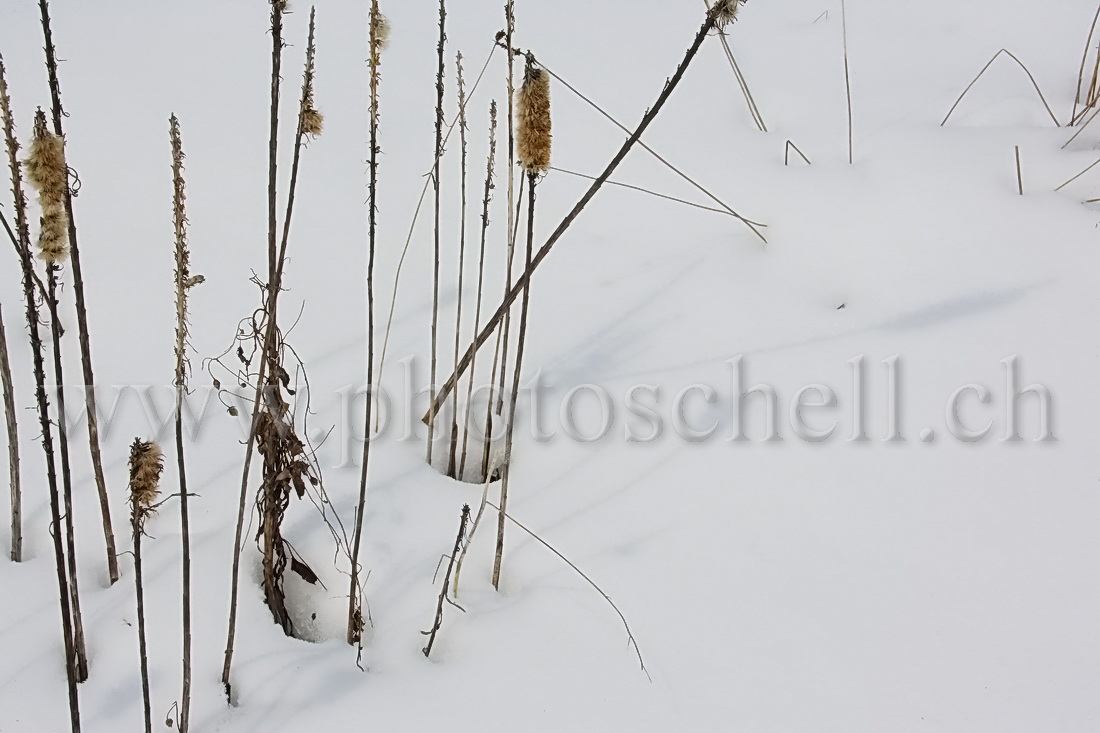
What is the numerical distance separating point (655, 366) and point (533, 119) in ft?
2.16

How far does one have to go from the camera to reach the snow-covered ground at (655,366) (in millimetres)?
1018

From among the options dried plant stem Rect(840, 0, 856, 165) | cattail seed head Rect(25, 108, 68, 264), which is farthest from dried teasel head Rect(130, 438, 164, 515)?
dried plant stem Rect(840, 0, 856, 165)

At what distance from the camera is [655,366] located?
4.79ft

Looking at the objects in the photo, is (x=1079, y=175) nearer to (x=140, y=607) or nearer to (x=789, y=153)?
(x=789, y=153)

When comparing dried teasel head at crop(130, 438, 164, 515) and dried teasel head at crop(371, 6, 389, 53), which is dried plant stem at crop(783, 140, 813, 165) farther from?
dried teasel head at crop(130, 438, 164, 515)

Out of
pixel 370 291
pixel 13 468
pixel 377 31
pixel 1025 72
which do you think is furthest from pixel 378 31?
pixel 1025 72

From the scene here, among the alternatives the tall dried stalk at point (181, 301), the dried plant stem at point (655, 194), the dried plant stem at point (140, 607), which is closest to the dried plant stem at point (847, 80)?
the dried plant stem at point (655, 194)

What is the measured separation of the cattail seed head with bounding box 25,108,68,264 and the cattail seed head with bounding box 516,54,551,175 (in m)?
0.42

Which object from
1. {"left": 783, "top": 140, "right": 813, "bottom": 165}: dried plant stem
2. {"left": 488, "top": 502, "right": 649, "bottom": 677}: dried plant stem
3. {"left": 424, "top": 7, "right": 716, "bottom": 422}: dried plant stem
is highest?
{"left": 783, "top": 140, "right": 813, "bottom": 165}: dried plant stem

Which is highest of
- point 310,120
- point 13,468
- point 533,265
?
point 310,120

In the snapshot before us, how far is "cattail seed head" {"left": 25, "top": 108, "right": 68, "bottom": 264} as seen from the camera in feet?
2.43

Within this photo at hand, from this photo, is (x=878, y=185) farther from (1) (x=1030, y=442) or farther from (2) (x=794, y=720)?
(2) (x=794, y=720)

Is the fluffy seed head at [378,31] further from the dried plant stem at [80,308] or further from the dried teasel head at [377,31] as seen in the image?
the dried plant stem at [80,308]

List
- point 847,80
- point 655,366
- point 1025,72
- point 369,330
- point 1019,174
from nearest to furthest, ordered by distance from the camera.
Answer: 1. point 369,330
2. point 655,366
3. point 1019,174
4. point 847,80
5. point 1025,72
